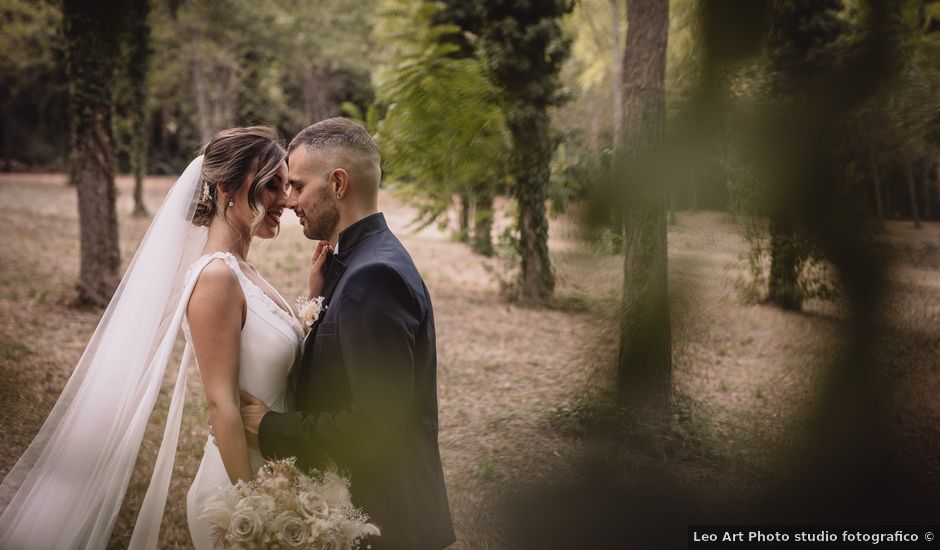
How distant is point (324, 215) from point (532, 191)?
3.58m

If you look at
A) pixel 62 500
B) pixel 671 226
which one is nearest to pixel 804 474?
pixel 671 226

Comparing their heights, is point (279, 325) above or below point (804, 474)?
above

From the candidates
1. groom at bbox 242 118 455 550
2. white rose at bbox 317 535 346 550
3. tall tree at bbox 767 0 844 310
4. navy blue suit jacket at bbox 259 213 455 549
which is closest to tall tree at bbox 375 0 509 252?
groom at bbox 242 118 455 550

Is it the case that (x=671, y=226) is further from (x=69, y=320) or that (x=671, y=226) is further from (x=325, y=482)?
(x=69, y=320)

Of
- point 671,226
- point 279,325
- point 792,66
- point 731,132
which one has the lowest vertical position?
point 279,325

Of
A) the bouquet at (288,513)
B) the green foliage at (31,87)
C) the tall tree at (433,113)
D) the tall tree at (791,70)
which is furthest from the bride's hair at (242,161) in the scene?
the green foliage at (31,87)

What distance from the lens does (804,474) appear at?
1.57m

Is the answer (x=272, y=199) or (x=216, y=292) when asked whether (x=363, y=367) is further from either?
(x=272, y=199)

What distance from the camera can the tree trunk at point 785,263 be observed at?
5.09 ft

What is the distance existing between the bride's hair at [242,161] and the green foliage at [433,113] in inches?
50.6

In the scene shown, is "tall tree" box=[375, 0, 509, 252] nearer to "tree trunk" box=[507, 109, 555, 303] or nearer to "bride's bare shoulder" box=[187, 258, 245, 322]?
"tree trunk" box=[507, 109, 555, 303]

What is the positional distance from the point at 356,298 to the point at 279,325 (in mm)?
638

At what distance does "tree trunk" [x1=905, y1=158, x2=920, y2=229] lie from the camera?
5.26 ft

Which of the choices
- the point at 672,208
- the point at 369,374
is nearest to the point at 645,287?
the point at 672,208
